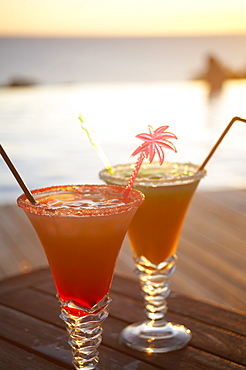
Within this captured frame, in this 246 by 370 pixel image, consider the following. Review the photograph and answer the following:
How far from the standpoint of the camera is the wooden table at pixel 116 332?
4.71ft

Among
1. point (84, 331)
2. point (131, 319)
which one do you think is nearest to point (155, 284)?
point (131, 319)

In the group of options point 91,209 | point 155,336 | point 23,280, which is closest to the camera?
point 91,209

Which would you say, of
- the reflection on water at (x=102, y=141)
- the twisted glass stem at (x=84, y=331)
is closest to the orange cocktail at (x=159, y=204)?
the twisted glass stem at (x=84, y=331)

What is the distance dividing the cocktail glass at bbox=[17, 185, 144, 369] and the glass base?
0.25 metres

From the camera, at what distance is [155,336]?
1.66 metres

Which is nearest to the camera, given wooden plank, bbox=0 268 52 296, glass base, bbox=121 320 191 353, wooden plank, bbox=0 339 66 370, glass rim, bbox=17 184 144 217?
glass rim, bbox=17 184 144 217

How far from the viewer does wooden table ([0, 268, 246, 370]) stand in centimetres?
144

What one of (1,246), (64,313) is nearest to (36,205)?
(64,313)

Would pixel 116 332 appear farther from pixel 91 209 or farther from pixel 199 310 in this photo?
pixel 91 209

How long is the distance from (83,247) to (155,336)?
1.74 feet

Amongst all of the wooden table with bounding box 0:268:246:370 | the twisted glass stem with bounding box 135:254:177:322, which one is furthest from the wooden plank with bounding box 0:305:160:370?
the twisted glass stem with bounding box 135:254:177:322

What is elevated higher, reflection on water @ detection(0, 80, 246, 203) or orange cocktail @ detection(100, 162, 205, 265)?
reflection on water @ detection(0, 80, 246, 203)

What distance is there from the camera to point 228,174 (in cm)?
682

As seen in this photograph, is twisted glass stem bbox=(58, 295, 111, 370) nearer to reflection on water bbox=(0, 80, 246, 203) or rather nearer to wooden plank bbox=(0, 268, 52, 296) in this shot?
wooden plank bbox=(0, 268, 52, 296)
